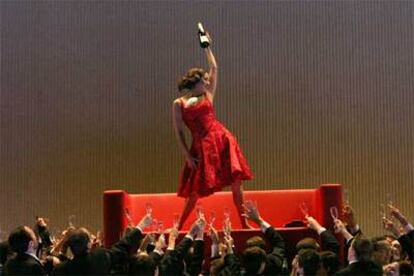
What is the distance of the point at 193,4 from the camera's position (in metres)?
8.69

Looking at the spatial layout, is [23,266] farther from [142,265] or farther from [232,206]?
[232,206]

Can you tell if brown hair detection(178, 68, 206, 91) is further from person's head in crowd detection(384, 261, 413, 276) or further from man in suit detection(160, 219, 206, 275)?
person's head in crowd detection(384, 261, 413, 276)

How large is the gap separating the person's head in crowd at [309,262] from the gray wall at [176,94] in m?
4.88

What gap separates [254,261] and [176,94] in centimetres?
546

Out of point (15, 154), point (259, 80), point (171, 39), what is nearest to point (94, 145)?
point (15, 154)

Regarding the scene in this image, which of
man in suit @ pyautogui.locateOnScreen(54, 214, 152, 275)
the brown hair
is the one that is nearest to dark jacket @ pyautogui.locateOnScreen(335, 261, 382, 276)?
man in suit @ pyautogui.locateOnScreen(54, 214, 152, 275)

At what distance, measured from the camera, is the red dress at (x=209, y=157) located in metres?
5.45

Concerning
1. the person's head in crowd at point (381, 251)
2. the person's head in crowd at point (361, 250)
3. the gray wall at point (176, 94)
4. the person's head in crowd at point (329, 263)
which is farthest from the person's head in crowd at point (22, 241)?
the gray wall at point (176, 94)

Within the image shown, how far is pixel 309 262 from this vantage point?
3.39 m

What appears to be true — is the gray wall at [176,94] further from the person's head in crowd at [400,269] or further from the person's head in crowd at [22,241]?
the person's head in crowd at [22,241]

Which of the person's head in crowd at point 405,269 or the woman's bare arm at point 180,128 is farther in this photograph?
the woman's bare arm at point 180,128

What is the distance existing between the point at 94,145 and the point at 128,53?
3.89ft

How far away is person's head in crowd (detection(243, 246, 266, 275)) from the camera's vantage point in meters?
3.35

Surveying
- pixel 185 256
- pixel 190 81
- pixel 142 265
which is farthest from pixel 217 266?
pixel 190 81
